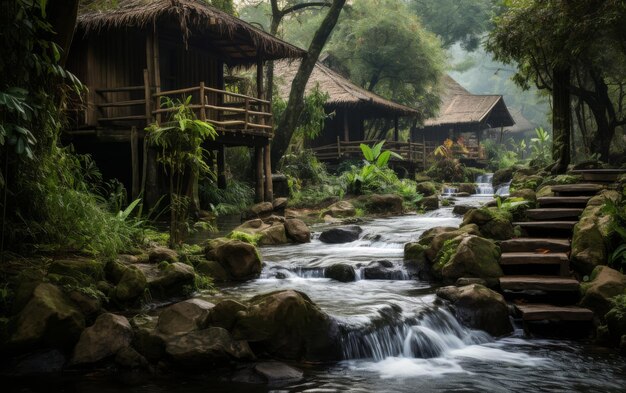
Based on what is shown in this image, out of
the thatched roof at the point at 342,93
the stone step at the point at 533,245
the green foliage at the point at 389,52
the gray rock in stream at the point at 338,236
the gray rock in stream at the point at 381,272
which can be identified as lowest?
the gray rock in stream at the point at 381,272

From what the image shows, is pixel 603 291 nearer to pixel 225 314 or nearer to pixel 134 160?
pixel 225 314

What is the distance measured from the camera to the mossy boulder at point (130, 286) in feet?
21.3

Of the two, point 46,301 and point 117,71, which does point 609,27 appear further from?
point 117,71

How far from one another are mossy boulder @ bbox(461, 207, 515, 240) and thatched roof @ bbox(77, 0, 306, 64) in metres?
7.25

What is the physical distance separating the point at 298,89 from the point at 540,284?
1381 centimetres

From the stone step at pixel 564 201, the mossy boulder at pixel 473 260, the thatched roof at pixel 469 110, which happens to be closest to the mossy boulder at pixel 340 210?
the stone step at pixel 564 201

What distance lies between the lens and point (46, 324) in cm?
545

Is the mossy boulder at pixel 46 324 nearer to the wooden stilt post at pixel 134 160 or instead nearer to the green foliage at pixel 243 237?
the green foliage at pixel 243 237

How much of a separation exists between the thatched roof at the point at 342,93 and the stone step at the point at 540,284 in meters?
17.1

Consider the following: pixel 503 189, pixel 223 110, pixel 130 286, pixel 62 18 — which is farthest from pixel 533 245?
pixel 503 189

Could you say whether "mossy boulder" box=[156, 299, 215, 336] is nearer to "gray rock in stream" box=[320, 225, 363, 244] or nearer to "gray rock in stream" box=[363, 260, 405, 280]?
"gray rock in stream" box=[363, 260, 405, 280]

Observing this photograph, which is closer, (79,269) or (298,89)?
(79,269)

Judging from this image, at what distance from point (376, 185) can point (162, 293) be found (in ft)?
44.9

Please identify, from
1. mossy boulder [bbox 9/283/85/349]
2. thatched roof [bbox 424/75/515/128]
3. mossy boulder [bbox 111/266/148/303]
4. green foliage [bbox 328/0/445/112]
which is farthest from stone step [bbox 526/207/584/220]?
thatched roof [bbox 424/75/515/128]
